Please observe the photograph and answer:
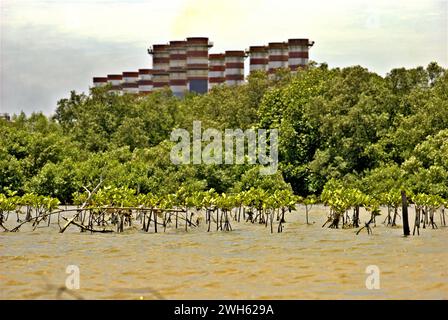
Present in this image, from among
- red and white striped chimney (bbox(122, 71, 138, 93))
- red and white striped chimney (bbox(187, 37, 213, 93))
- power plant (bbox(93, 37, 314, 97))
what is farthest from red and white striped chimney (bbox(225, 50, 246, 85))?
red and white striped chimney (bbox(122, 71, 138, 93))

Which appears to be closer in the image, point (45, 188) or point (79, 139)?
point (45, 188)

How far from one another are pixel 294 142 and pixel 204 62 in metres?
62.6

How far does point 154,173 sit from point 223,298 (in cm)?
2388

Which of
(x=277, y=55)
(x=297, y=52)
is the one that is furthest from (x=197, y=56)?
(x=297, y=52)

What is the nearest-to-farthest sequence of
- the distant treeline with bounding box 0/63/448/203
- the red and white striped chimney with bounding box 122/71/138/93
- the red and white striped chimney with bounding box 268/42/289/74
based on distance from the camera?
the distant treeline with bounding box 0/63/448/203
the red and white striped chimney with bounding box 268/42/289/74
the red and white striped chimney with bounding box 122/71/138/93

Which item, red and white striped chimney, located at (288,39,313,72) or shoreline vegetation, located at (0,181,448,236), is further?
red and white striped chimney, located at (288,39,313,72)

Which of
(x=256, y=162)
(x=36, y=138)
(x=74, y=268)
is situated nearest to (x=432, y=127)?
(x=256, y=162)

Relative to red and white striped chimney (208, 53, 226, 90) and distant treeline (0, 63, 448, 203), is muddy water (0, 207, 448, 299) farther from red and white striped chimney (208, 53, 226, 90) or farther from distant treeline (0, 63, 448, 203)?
red and white striped chimney (208, 53, 226, 90)

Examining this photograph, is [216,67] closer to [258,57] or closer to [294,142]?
[258,57]

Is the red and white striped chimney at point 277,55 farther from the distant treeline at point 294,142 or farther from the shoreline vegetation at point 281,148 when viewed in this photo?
the distant treeline at point 294,142

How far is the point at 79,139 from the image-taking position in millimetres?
49125

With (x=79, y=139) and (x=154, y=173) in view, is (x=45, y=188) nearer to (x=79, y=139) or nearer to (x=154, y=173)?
(x=154, y=173)

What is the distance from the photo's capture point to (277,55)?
358 feet

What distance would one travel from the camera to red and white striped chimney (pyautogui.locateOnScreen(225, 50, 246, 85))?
368 ft
